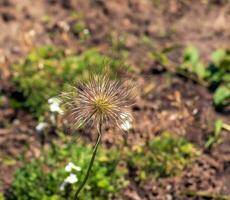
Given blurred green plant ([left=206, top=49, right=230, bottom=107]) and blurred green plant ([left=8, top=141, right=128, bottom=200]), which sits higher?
blurred green plant ([left=206, top=49, right=230, bottom=107])

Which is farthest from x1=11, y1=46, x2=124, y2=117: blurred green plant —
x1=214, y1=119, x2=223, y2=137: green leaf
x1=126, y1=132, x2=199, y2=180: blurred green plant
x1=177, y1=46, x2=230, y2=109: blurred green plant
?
x1=214, y1=119, x2=223, y2=137: green leaf

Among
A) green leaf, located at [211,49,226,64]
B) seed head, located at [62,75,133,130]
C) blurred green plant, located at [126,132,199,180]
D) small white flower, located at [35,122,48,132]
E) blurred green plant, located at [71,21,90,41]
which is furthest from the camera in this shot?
blurred green plant, located at [71,21,90,41]

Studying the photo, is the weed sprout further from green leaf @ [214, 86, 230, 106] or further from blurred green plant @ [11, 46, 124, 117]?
green leaf @ [214, 86, 230, 106]

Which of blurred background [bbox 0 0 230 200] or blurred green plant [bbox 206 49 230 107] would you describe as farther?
blurred green plant [bbox 206 49 230 107]

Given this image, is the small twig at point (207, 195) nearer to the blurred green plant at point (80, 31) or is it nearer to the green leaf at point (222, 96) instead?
the green leaf at point (222, 96)

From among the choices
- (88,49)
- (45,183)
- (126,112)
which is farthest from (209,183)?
(88,49)

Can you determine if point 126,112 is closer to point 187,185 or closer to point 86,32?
point 187,185

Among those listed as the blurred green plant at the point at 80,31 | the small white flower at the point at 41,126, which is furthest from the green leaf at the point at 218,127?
the blurred green plant at the point at 80,31
